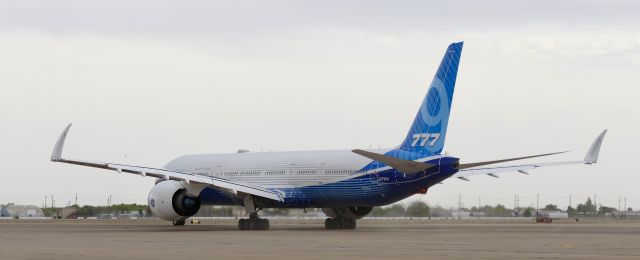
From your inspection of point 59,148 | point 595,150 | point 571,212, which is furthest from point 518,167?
point 571,212

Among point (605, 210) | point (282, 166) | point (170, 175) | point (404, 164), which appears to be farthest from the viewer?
point (605, 210)

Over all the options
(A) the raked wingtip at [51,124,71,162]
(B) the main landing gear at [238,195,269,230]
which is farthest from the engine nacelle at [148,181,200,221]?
(A) the raked wingtip at [51,124,71,162]

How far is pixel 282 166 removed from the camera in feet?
140

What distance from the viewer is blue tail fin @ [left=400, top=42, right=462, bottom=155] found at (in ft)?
118

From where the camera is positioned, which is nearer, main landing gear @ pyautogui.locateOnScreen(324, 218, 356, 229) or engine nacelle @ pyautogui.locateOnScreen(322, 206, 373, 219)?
main landing gear @ pyautogui.locateOnScreen(324, 218, 356, 229)

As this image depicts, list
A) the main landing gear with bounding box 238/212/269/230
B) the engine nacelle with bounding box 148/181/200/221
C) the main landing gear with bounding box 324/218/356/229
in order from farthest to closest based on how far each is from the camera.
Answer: the main landing gear with bounding box 324/218/356/229 → the engine nacelle with bounding box 148/181/200/221 → the main landing gear with bounding box 238/212/269/230

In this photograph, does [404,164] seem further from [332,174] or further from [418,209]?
[418,209]

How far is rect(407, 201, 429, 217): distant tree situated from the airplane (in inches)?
749

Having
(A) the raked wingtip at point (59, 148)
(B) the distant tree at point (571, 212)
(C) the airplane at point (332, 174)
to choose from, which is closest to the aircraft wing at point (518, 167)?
(C) the airplane at point (332, 174)

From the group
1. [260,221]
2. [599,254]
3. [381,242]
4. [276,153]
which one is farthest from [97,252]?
[276,153]

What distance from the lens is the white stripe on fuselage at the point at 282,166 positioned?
39.7m

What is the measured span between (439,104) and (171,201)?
40.4 feet

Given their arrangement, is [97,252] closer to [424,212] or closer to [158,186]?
[158,186]

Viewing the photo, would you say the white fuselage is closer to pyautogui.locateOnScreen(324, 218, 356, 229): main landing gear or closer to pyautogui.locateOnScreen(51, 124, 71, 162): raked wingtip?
pyautogui.locateOnScreen(324, 218, 356, 229): main landing gear
